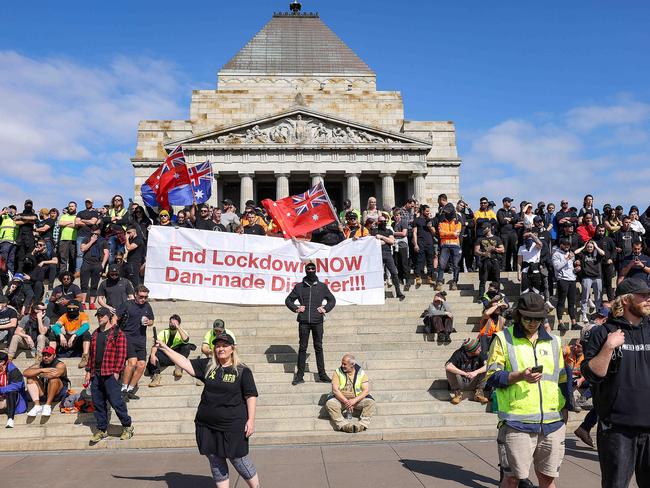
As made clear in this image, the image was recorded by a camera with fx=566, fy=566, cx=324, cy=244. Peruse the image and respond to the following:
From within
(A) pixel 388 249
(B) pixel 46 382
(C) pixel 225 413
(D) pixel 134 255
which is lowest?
(B) pixel 46 382

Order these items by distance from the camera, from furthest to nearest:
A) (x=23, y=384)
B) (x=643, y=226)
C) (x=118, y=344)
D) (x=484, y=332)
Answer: (x=643, y=226), (x=484, y=332), (x=23, y=384), (x=118, y=344)

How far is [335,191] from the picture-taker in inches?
1615

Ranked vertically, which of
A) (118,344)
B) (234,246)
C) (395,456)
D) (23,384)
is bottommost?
(395,456)

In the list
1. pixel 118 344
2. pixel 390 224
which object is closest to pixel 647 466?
pixel 118 344

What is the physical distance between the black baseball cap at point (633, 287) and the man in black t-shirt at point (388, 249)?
30.7 feet

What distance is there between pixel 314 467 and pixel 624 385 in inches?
153

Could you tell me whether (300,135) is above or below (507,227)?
above

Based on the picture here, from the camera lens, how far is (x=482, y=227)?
14.5m

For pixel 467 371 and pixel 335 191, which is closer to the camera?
pixel 467 371

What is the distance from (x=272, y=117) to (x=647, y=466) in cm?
3534

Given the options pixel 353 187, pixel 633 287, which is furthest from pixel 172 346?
pixel 353 187

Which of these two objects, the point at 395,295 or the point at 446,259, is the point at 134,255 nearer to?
the point at 395,295

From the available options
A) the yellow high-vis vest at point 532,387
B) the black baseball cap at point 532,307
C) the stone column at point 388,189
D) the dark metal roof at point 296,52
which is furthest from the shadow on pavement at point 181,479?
the dark metal roof at point 296,52

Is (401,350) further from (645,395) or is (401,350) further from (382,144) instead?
(382,144)
